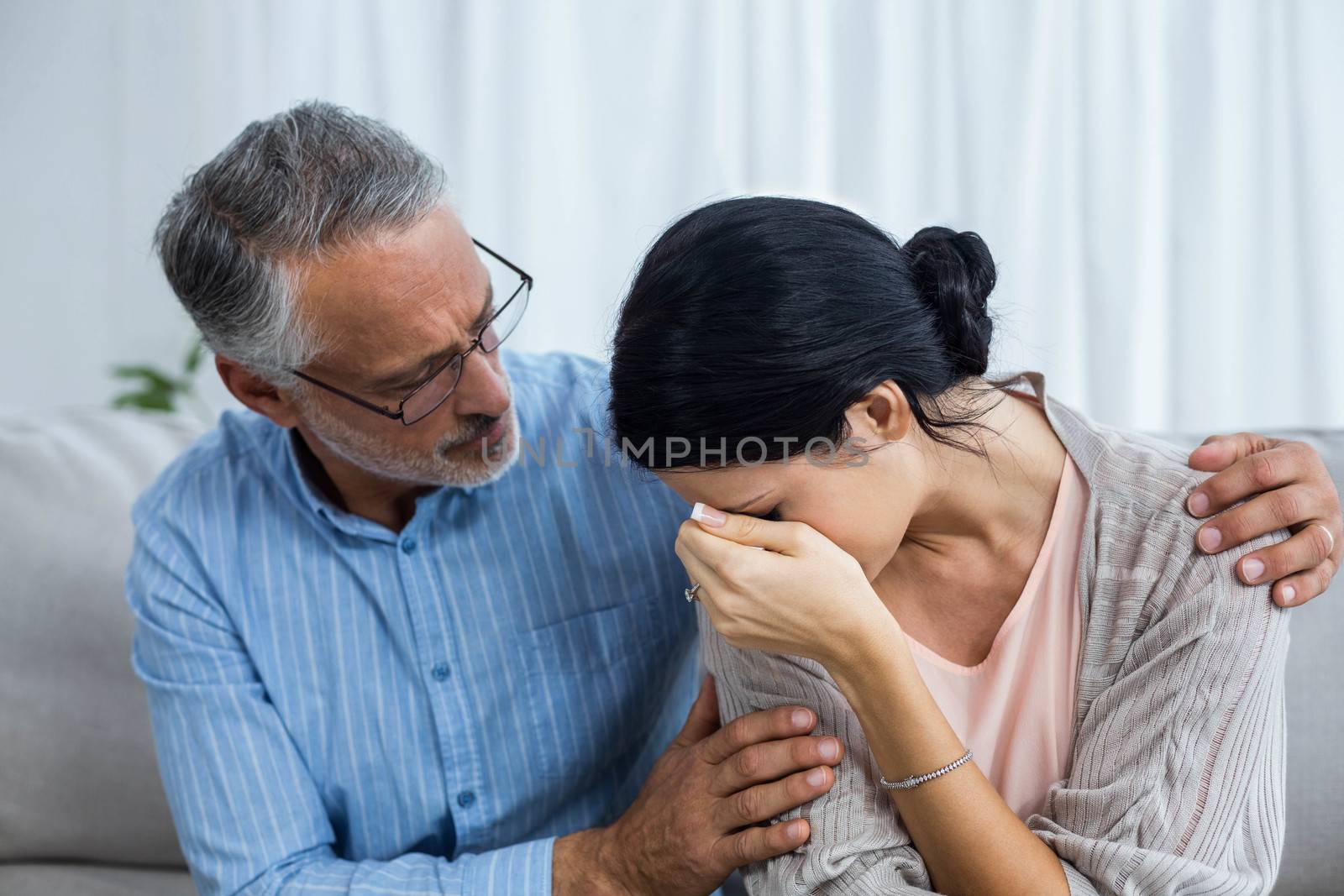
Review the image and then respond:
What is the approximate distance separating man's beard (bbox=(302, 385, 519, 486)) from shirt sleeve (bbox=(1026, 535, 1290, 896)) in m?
0.83

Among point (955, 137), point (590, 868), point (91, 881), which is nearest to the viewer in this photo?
point (590, 868)

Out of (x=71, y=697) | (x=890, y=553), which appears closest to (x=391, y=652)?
(x=71, y=697)

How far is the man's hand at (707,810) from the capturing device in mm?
1168

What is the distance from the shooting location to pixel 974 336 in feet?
3.61

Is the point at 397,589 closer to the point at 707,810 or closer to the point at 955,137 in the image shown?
the point at 707,810

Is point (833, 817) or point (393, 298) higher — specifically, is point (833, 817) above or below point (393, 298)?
below

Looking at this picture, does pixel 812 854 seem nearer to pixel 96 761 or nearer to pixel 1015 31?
pixel 96 761

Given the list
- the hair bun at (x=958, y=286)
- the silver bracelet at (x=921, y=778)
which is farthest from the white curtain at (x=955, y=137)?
the silver bracelet at (x=921, y=778)

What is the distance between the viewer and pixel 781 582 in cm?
103

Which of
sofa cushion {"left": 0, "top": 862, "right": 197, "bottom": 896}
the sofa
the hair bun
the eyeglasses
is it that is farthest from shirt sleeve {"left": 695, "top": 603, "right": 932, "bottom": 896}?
sofa cushion {"left": 0, "top": 862, "right": 197, "bottom": 896}

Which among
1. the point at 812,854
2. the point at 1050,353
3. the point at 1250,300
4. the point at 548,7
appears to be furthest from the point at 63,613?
the point at 1250,300

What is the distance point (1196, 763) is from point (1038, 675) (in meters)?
0.22

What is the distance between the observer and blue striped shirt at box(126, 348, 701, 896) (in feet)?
4.72

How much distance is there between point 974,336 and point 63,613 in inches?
58.9
